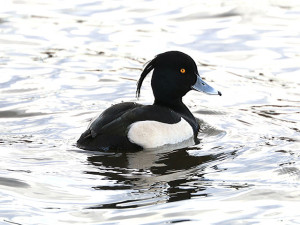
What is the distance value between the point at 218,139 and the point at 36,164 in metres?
1.93

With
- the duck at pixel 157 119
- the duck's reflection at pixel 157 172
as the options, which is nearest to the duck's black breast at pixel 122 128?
the duck at pixel 157 119

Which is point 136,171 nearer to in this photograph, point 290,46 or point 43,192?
point 43,192

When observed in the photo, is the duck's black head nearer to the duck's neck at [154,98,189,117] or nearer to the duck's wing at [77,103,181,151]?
the duck's neck at [154,98,189,117]

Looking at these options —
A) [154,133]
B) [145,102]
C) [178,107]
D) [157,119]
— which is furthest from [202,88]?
[145,102]

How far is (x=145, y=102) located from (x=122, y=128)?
2.10m

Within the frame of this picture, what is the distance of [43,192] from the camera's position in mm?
6383

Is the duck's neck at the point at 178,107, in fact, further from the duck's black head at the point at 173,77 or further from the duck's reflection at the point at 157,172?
the duck's reflection at the point at 157,172

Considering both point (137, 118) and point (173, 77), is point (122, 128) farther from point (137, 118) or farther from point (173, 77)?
point (173, 77)

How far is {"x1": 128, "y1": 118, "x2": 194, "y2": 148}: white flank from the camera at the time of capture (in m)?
7.54

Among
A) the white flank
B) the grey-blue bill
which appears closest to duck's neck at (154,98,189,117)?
the grey-blue bill

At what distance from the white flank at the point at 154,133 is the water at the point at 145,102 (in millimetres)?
106

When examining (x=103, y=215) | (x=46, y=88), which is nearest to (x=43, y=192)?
(x=103, y=215)

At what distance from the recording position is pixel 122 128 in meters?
7.50

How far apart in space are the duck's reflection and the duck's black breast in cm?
11
